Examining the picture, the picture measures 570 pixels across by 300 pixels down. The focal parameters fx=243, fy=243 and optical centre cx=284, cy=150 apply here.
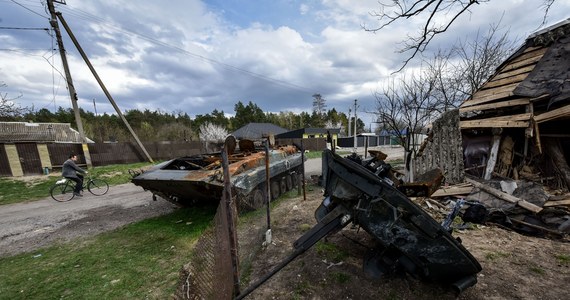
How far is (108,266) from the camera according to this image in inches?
143

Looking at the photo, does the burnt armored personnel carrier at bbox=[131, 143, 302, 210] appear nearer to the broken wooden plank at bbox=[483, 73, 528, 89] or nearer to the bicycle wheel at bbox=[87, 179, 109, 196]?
the bicycle wheel at bbox=[87, 179, 109, 196]

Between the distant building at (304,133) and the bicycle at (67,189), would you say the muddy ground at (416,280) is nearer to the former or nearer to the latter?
the bicycle at (67,189)

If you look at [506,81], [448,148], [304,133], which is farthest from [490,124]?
[304,133]

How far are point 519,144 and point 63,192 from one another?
14.0 m

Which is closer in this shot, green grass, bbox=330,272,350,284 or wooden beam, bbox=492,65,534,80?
green grass, bbox=330,272,350,284

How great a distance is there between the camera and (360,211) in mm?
2133

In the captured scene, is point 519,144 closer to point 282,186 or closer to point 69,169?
point 282,186

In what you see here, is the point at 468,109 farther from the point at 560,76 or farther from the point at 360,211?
the point at 360,211

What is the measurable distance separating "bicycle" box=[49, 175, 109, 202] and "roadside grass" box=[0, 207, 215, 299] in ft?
15.7

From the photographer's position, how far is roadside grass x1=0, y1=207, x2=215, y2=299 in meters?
3.03

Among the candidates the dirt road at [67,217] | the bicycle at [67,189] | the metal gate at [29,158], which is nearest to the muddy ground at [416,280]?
the dirt road at [67,217]

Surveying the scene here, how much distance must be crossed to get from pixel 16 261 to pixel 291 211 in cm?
481

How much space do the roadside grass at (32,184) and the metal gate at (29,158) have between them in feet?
2.44

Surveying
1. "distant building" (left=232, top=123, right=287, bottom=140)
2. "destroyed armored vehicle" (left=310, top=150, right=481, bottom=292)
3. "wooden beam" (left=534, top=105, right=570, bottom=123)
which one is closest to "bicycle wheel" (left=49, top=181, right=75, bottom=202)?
"destroyed armored vehicle" (left=310, top=150, right=481, bottom=292)
